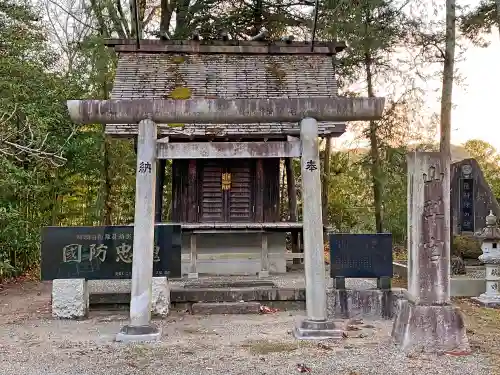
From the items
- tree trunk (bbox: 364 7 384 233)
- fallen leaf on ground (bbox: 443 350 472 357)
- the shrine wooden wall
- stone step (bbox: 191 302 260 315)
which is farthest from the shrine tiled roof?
fallen leaf on ground (bbox: 443 350 472 357)

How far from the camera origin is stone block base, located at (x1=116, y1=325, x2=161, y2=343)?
665 cm

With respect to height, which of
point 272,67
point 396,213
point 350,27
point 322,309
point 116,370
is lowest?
point 116,370

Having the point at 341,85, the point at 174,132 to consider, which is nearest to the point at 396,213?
the point at 341,85

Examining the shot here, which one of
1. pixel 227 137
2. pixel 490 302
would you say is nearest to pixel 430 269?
pixel 490 302

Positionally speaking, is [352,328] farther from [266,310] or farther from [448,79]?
[448,79]

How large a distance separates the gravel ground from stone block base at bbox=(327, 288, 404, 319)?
15.2 inches

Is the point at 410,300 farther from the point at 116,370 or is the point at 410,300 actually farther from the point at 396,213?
the point at 396,213

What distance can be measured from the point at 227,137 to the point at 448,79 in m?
5.99

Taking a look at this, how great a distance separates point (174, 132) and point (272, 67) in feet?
11.4

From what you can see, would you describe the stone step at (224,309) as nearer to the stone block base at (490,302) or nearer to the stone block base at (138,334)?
the stone block base at (138,334)

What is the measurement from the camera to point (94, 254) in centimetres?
847

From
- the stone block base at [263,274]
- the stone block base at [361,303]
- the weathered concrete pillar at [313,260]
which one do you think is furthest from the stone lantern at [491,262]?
the stone block base at [263,274]

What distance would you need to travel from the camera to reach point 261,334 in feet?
24.0

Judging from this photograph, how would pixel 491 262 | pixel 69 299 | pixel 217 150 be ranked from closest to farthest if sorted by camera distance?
1. pixel 217 150
2. pixel 69 299
3. pixel 491 262
